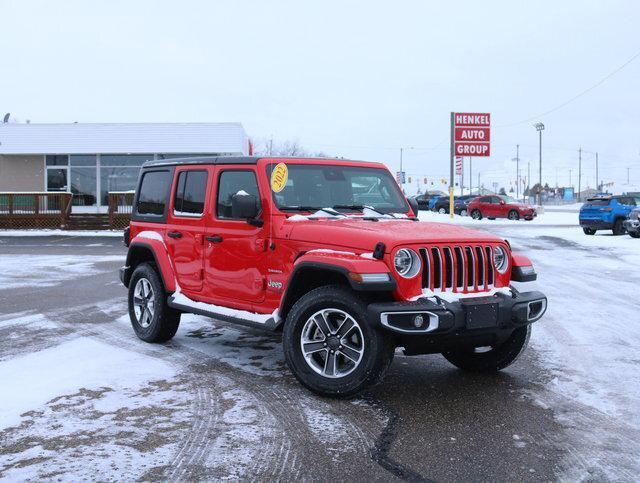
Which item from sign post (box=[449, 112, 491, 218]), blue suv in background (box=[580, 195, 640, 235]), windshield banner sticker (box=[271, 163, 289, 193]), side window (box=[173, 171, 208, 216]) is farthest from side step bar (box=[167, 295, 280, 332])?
sign post (box=[449, 112, 491, 218])

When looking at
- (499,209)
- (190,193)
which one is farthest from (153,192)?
(499,209)

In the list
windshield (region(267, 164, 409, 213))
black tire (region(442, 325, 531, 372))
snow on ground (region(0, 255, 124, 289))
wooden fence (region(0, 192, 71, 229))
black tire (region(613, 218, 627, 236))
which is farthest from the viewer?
wooden fence (region(0, 192, 71, 229))

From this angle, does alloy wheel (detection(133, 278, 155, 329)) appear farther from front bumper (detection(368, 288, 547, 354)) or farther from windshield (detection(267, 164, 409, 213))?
front bumper (detection(368, 288, 547, 354))

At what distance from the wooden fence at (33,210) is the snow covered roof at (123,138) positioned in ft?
20.3

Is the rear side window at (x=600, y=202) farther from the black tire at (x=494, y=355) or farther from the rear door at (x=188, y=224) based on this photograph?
the rear door at (x=188, y=224)

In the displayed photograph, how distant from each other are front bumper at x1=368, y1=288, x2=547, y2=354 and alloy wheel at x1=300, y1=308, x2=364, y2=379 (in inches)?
12.9

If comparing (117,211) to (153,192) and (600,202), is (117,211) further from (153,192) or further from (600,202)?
(153,192)

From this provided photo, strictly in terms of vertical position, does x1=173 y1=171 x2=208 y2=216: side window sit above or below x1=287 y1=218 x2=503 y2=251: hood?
above

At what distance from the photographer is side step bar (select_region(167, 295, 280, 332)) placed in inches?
226

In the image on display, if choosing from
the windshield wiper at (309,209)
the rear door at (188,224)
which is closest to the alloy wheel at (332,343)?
the windshield wiper at (309,209)

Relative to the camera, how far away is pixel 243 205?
5680 mm

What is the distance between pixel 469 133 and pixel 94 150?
24.1 meters

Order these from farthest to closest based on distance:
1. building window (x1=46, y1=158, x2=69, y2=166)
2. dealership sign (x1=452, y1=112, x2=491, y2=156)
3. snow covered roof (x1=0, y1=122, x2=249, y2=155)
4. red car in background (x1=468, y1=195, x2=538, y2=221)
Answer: dealership sign (x1=452, y1=112, x2=491, y2=156) < red car in background (x1=468, y1=195, x2=538, y2=221) < building window (x1=46, y1=158, x2=69, y2=166) < snow covered roof (x1=0, y1=122, x2=249, y2=155)

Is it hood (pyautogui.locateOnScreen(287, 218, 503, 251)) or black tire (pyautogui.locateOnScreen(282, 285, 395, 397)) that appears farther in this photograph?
hood (pyautogui.locateOnScreen(287, 218, 503, 251))
